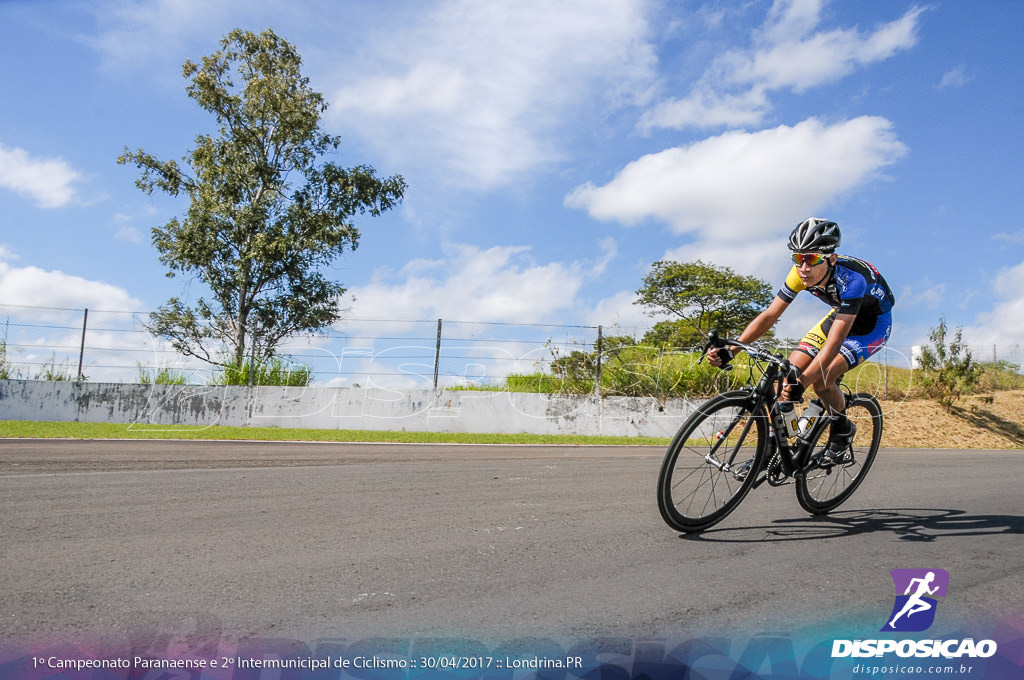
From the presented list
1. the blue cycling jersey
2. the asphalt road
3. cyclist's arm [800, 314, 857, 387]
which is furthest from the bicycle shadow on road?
the blue cycling jersey

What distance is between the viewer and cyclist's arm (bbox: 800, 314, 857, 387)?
400 cm

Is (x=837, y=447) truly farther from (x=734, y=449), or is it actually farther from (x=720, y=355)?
(x=720, y=355)

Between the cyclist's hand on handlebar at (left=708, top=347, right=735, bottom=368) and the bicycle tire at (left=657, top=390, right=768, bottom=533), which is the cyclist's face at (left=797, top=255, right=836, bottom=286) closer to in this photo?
the cyclist's hand on handlebar at (left=708, top=347, right=735, bottom=368)

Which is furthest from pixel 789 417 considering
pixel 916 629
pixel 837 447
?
pixel 916 629

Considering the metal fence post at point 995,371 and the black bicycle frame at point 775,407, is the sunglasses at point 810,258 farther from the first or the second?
the metal fence post at point 995,371

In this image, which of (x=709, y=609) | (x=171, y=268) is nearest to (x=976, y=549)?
(x=709, y=609)

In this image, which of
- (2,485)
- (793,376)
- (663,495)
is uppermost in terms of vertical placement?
(793,376)

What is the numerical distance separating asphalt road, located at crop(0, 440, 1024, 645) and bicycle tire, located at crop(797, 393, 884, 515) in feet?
0.46

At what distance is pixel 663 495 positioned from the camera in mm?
3758

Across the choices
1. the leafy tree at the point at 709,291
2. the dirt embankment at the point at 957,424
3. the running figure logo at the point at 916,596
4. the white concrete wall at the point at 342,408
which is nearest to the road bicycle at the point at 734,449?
the running figure logo at the point at 916,596

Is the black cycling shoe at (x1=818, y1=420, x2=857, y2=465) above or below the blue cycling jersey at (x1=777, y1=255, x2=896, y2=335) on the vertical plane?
below

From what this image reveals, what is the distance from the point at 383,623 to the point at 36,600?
1344 millimetres

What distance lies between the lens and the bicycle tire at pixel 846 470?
459 centimetres

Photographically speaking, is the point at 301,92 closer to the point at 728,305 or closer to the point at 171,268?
the point at 171,268
